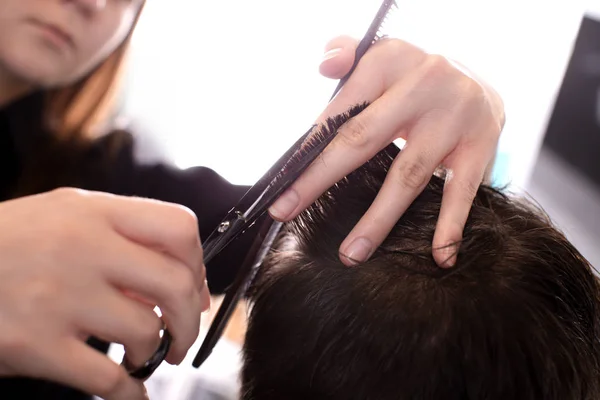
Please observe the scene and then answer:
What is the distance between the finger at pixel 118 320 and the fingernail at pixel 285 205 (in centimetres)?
14

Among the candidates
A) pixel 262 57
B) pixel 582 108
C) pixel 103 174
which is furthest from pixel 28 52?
pixel 582 108

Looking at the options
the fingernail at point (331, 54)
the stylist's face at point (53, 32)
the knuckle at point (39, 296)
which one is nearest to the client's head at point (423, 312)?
the fingernail at point (331, 54)

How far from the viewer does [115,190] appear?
37.6 inches

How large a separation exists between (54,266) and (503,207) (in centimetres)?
41

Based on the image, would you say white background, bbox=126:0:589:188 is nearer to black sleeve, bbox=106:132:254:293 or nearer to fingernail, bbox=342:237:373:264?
black sleeve, bbox=106:132:254:293

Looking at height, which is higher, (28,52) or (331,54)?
(331,54)

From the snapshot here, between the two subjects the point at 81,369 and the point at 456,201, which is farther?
the point at 456,201

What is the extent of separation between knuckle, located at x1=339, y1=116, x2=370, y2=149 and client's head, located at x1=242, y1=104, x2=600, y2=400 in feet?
0.15

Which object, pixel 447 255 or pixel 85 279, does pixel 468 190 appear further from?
pixel 85 279

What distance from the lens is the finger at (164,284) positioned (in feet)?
1.00

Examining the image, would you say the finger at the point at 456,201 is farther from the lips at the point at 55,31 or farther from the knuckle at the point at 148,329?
the lips at the point at 55,31

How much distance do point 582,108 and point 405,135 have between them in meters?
1.21

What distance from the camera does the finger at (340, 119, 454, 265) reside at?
1.45ft

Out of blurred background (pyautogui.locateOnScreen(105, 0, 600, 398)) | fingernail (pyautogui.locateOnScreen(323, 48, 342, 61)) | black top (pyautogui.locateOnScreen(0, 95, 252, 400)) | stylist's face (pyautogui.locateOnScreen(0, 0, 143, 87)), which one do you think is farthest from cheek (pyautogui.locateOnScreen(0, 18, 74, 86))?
blurred background (pyautogui.locateOnScreen(105, 0, 600, 398))
